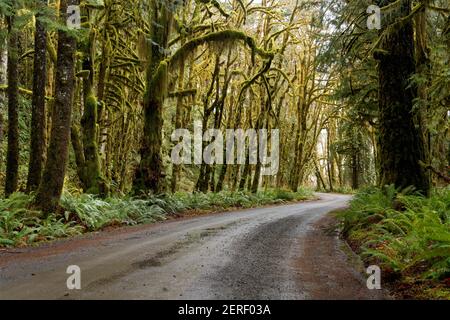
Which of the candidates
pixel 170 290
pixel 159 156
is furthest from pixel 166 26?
pixel 170 290

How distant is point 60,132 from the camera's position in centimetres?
982

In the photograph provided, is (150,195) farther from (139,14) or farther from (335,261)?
(335,261)

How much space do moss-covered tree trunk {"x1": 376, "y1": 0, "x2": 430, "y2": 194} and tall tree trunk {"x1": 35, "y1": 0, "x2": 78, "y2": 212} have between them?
7766 mm

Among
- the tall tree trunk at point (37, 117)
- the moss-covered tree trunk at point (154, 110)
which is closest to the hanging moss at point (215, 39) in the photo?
the moss-covered tree trunk at point (154, 110)

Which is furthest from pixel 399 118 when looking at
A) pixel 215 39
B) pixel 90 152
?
pixel 90 152

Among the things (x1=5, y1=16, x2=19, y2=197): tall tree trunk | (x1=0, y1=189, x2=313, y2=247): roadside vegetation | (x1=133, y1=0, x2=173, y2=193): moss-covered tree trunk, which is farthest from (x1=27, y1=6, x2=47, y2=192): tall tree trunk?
(x1=133, y1=0, x2=173, y2=193): moss-covered tree trunk

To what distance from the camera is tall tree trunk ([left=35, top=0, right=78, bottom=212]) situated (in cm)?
961

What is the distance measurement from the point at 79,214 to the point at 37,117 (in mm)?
3461

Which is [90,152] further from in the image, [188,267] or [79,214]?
[188,267]

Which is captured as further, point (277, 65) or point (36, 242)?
point (277, 65)

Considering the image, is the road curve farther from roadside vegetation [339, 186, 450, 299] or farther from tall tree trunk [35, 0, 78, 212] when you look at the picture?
tall tree trunk [35, 0, 78, 212]

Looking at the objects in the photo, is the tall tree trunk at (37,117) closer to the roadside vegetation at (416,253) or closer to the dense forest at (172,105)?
the dense forest at (172,105)
